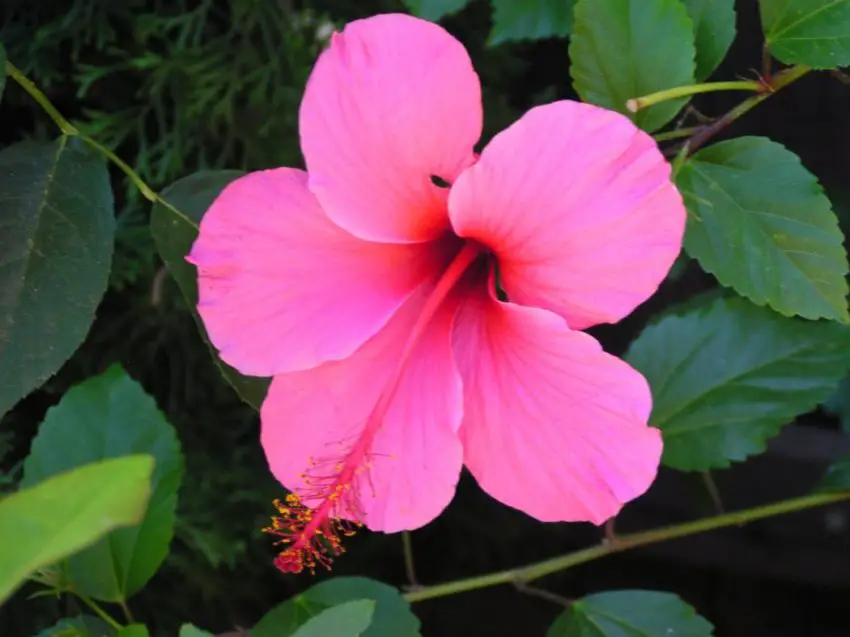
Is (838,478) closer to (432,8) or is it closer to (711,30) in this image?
(711,30)

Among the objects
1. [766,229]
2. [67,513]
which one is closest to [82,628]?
[67,513]

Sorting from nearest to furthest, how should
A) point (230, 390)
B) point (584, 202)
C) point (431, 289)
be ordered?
point (584, 202) → point (431, 289) → point (230, 390)

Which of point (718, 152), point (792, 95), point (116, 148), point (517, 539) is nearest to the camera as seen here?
point (718, 152)

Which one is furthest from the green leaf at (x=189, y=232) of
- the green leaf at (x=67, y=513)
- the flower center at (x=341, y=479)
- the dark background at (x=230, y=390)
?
the green leaf at (x=67, y=513)

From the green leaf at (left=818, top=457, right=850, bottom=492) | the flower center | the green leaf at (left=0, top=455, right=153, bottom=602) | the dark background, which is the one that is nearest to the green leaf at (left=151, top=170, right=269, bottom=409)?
the flower center

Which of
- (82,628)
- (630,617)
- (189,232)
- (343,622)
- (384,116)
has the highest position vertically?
(384,116)

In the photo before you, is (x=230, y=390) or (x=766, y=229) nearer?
(x=766, y=229)

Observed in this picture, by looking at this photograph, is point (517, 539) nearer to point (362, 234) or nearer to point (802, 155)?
point (802, 155)

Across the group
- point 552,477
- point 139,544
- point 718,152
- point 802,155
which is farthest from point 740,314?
point 802,155
